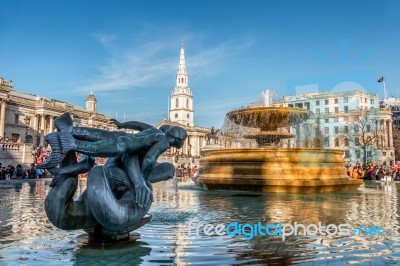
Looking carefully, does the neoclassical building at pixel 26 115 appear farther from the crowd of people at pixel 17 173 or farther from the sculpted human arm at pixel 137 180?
the sculpted human arm at pixel 137 180

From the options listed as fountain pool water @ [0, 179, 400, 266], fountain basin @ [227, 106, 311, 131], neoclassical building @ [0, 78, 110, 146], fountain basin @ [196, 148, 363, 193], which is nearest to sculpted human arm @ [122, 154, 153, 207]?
fountain pool water @ [0, 179, 400, 266]

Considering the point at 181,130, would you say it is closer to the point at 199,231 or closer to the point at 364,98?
the point at 199,231

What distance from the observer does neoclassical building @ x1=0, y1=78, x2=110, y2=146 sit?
54903mm

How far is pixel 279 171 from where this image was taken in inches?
442

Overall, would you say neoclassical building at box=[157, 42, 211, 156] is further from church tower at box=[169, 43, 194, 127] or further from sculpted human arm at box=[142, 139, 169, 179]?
sculpted human arm at box=[142, 139, 169, 179]

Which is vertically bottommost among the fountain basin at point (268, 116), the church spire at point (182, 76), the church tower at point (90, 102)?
the fountain basin at point (268, 116)

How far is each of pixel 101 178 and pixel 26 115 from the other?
65.3m

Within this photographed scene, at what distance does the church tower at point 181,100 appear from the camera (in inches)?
4513

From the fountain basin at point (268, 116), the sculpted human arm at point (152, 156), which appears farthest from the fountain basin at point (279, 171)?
the sculpted human arm at point (152, 156)

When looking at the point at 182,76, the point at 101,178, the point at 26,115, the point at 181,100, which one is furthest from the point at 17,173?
the point at 182,76

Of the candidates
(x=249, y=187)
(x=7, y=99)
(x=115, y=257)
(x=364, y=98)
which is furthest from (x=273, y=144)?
(x=364, y=98)

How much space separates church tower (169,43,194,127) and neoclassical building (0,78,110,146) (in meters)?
46.7

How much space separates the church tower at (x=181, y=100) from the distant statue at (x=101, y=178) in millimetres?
109453

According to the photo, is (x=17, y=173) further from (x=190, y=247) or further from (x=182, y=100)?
(x=182, y=100)
